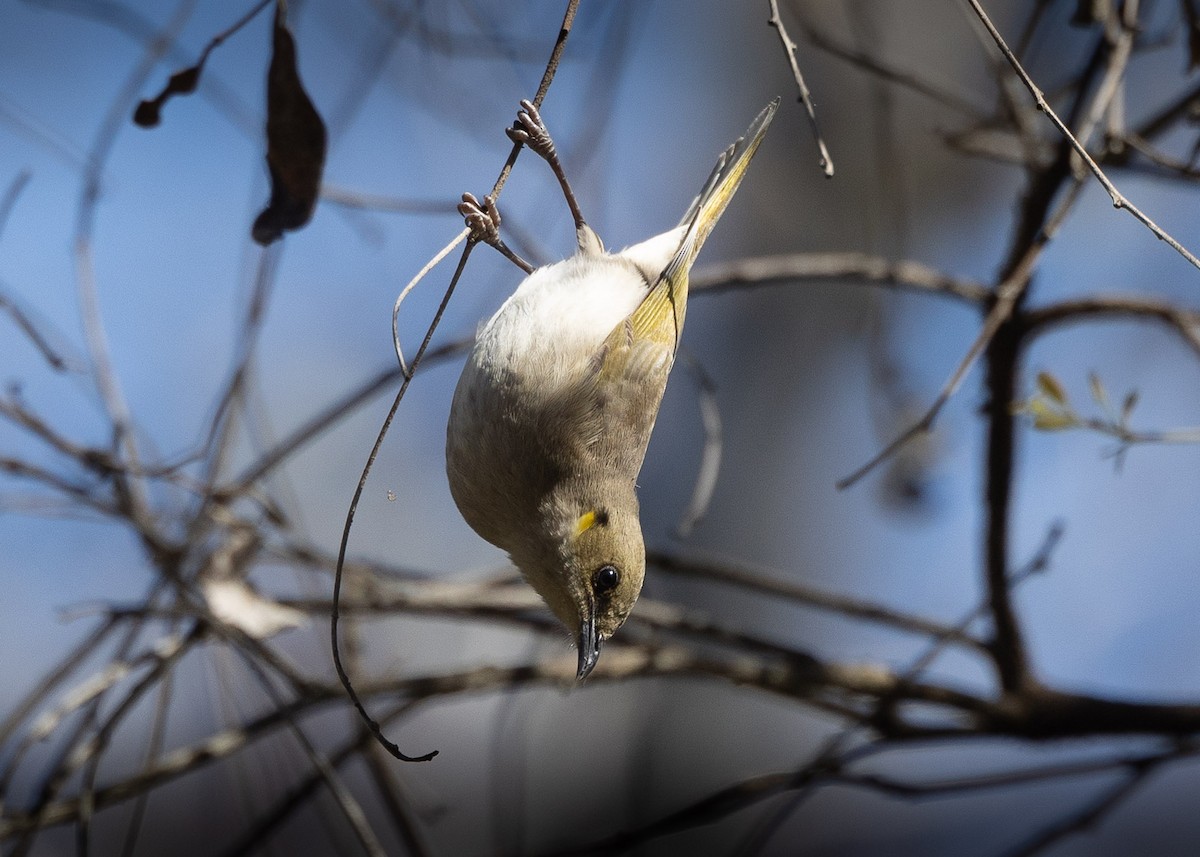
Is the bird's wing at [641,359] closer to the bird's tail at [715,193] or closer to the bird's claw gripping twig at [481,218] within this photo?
the bird's tail at [715,193]

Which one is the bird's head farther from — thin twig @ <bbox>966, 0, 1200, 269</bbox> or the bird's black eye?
thin twig @ <bbox>966, 0, 1200, 269</bbox>

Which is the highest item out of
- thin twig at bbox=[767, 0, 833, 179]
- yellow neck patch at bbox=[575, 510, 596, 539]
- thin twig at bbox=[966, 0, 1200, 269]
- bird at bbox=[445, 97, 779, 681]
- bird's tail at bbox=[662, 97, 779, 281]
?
bird's tail at bbox=[662, 97, 779, 281]

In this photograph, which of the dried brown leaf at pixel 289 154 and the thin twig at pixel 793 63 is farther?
the dried brown leaf at pixel 289 154

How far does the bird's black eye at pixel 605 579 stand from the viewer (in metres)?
2.09

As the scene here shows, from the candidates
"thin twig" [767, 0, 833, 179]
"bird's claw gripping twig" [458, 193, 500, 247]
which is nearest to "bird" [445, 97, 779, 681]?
"bird's claw gripping twig" [458, 193, 500, 247]

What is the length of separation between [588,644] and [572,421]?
0.41 m

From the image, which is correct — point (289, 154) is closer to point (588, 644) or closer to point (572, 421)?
point (572, 421)

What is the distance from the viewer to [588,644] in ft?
6.79

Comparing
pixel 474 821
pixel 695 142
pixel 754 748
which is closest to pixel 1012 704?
pixel 474 821

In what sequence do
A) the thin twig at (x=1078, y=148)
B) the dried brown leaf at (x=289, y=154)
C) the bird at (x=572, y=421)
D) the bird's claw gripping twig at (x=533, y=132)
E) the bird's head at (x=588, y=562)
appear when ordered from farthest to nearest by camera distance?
the bird's head at (x=588, y=562) < the bird at (x=572, y=421) < the dried brown leaf at (x=289, y=154) < the bird's claw gripping twig at (x=533, y=132) < the thin twig at (x=1078, y=148)

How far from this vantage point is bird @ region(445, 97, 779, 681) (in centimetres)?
196

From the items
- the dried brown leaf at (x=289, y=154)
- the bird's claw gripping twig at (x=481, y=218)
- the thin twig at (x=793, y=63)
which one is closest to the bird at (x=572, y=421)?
the bird's claw gripping twig at (x=481, y=218)

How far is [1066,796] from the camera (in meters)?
4.98

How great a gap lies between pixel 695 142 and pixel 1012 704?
4198mm
